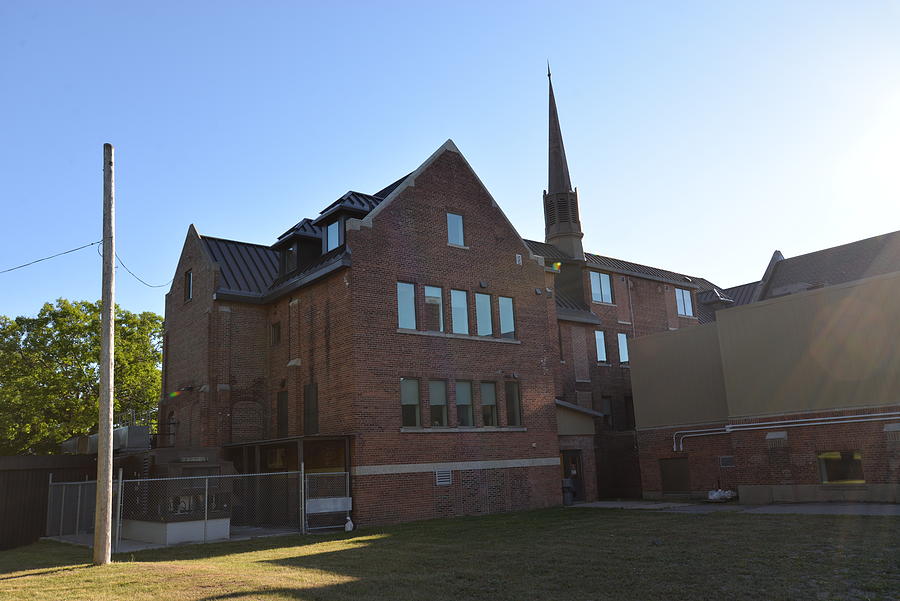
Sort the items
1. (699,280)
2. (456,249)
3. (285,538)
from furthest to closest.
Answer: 1. (699,280)
2. (456,249)
3. (285,538)

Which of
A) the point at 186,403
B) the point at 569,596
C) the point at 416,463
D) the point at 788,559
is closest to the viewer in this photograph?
the point at 569,596

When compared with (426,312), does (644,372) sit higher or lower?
lower

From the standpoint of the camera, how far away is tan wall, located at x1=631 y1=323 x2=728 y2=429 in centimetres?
3022

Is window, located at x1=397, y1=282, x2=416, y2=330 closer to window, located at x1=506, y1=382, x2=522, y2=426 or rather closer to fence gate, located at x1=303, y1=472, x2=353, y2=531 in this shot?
window, located at x1=506, y1=382, x2=522, y2=426

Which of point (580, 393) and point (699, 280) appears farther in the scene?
point (699, 280)

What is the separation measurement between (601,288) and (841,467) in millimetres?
19618

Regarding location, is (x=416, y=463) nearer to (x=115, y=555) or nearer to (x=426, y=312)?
(x=426, y=312)

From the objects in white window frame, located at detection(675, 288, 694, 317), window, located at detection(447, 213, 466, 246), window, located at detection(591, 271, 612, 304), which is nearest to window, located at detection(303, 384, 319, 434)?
window, located at detection(447, 213, 466, 246)

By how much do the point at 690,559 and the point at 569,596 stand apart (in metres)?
3.89

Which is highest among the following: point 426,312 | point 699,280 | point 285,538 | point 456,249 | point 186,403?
point 699,280

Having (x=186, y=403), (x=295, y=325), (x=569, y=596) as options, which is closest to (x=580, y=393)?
(x=295, y=325)

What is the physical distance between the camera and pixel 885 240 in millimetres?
31859

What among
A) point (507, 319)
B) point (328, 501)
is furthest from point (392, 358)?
point (507, 319)

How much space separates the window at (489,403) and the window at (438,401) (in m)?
1.88
